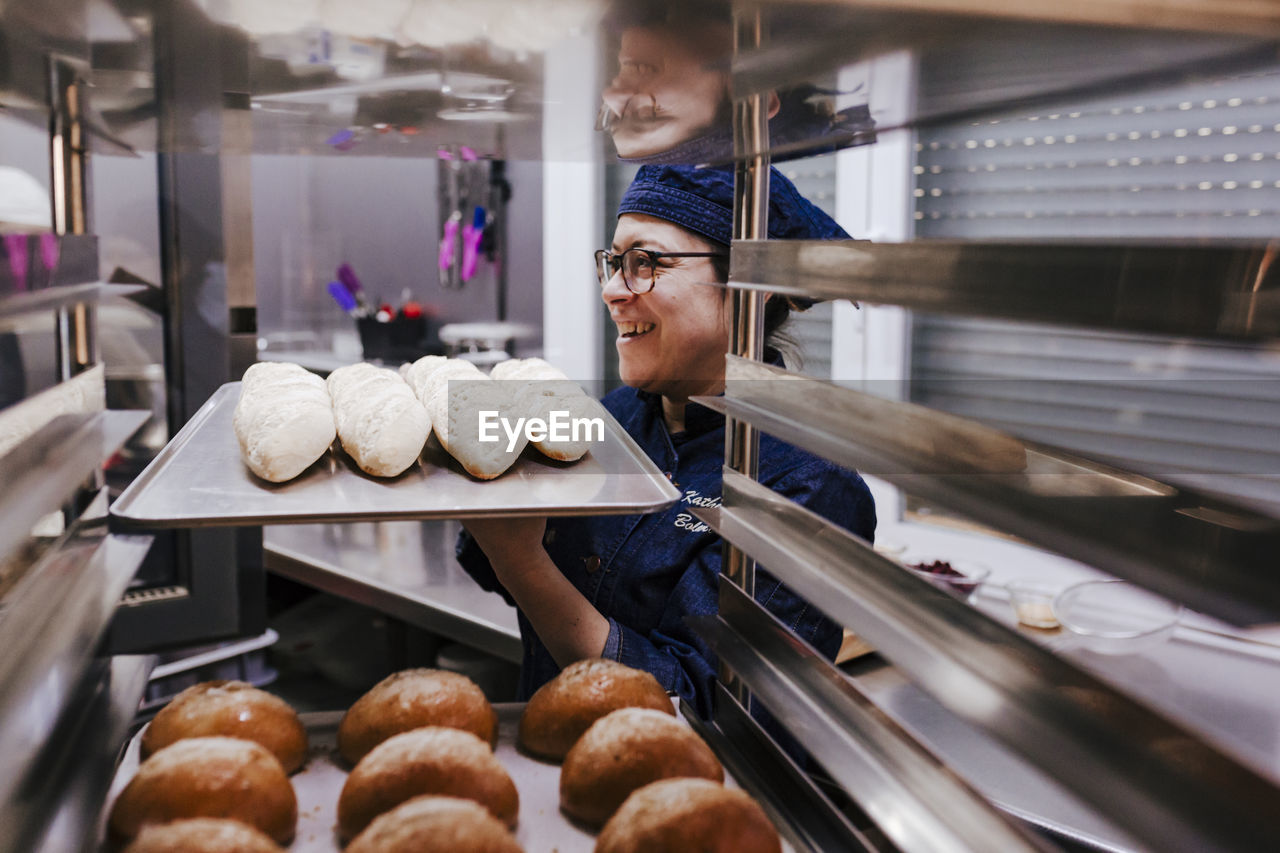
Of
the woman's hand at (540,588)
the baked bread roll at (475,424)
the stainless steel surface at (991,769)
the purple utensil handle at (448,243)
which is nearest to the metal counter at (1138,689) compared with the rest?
the stainless steel surface at (991,769)

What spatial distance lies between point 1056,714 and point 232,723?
64cm

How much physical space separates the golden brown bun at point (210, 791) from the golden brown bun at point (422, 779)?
0.05 metres

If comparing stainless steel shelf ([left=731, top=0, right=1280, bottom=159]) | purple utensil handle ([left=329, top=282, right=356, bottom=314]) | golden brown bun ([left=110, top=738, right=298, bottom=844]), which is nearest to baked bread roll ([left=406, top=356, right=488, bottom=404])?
golden brown bun ([left=110, top=738, right=298, bottom=844])

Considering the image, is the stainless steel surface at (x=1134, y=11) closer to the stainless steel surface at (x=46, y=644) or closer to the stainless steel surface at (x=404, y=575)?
the stainless steel surface at (x=46, y=644)

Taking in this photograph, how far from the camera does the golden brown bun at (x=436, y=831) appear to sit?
0.58 meters

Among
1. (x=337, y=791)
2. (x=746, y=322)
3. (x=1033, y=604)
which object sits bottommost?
(x=1033, y=604)

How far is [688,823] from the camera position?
0.62 meters

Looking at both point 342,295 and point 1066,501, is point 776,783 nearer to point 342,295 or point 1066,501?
point 1066,501

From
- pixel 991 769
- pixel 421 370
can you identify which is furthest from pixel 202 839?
pixel 991 769

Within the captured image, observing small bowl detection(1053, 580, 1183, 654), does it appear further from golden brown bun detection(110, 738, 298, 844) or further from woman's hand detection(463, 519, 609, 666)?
golden brown bun detection(110, 738, 298, 844)

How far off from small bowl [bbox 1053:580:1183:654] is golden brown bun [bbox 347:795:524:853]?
1546 millimetres

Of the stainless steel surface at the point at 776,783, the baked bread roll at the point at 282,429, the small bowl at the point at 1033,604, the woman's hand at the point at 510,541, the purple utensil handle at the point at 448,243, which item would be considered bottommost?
the small bowl at the point at 1033,604

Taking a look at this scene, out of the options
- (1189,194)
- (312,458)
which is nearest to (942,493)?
(312,458)

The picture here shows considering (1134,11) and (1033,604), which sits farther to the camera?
(1033,604)
